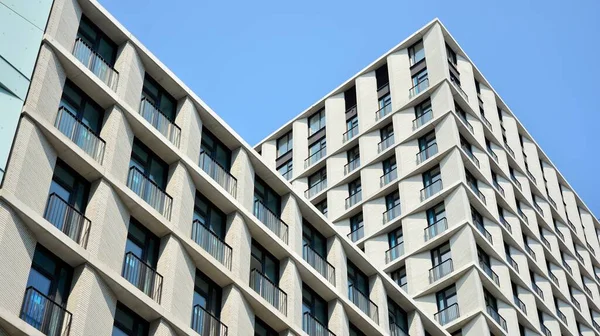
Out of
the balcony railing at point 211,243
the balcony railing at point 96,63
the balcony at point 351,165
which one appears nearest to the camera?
the balcony railing at point 96,63

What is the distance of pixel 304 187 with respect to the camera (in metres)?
66.8

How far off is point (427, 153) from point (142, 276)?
104ft

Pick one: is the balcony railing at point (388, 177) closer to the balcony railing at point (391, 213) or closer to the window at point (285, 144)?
the balcony railing at point (391, 213)

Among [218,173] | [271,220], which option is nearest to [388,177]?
[271,220]

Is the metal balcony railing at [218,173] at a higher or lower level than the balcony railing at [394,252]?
lower

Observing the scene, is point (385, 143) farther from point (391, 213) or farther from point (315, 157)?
point (315, 157)

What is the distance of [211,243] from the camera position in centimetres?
3388

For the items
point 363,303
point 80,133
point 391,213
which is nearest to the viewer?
point 80,133

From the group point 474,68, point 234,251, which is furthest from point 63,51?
point 474,68

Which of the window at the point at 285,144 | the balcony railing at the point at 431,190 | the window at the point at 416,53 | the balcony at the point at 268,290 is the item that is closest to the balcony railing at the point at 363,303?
the balcony at the point at 268,290

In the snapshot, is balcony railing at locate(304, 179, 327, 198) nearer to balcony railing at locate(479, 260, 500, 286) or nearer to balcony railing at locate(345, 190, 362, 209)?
balcony railing at locate(345, 190, 362, 209)

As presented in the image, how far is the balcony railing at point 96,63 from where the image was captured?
3253 centimetres

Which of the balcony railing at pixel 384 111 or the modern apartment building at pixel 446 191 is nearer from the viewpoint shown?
the modern apartment building at pixel 446 191

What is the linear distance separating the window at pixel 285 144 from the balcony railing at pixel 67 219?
43624 mm
